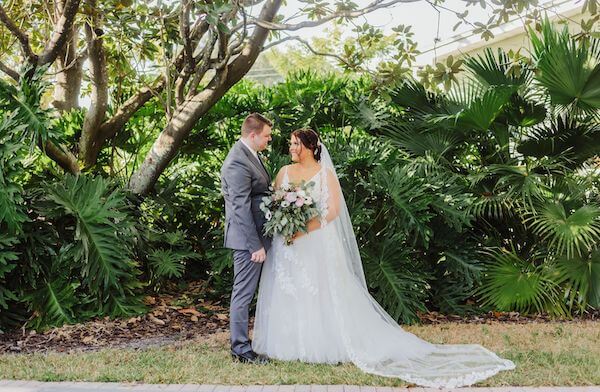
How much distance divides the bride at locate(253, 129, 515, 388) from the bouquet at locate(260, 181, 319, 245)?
4.1 inches

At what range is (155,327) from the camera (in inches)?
313

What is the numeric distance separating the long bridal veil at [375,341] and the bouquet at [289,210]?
1.04 feet

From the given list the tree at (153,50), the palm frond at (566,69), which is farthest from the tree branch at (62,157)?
the palm frond at (566,69)

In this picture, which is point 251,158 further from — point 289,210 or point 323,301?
point 323,301

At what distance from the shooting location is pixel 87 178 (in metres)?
8.36

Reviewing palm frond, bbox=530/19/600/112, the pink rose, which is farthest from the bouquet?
palm frond, bbox=530/19/600/112

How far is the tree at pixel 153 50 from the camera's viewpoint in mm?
8461

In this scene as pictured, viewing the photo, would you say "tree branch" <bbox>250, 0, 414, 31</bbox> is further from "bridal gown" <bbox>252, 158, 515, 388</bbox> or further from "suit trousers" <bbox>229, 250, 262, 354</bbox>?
"suit trousers" <bbox>229, 250, 262, 354</bbox>

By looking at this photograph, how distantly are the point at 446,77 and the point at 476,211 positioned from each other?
196 cm

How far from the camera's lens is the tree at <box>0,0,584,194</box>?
8461 millimetres

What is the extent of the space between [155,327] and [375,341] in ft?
9.23

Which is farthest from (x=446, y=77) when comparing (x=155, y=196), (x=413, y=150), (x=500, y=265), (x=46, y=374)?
(x=46, y=374)

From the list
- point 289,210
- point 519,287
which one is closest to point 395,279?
point 519,287

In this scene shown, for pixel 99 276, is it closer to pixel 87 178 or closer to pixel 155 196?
pixel 87 178
